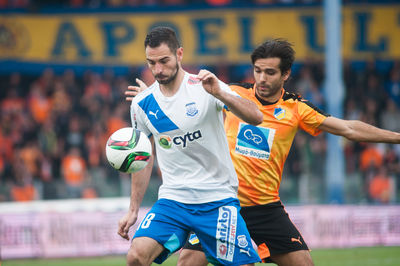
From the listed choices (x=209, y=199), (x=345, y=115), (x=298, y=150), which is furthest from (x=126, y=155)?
(x=345, y=115)

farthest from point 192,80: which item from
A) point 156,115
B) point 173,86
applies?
point 156,115

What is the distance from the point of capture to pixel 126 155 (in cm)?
533

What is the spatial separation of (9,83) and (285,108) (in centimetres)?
1360

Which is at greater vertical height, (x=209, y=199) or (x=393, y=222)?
(x=209, y=199)

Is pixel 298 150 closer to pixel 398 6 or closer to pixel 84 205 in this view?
pixel 84 205

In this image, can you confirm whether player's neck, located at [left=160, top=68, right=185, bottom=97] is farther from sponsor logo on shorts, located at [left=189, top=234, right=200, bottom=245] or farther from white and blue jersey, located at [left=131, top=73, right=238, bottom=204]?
sponsor logo on shorts, located at [left=189, top=234, right=200, bottom=245]

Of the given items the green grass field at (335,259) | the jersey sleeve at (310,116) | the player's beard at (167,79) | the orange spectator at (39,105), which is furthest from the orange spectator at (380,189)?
the player's beard at (167,79)

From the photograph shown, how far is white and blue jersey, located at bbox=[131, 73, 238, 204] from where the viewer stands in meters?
5.46

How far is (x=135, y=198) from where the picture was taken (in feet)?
18.9

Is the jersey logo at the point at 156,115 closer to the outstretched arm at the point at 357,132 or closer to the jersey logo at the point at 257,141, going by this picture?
the jersey logo at the point at 257,141

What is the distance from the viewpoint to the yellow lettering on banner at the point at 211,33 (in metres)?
18.3

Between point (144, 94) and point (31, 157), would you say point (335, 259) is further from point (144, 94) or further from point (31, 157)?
point (31, 157)

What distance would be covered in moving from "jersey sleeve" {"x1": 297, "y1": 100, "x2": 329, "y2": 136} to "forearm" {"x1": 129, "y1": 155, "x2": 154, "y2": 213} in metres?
1.50

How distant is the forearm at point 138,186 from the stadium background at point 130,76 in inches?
311
